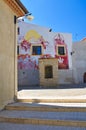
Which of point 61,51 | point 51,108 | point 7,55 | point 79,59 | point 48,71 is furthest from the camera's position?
point 79,59

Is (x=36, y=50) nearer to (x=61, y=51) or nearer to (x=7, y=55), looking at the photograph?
(x=61, y=51)

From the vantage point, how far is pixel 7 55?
27.1 feet

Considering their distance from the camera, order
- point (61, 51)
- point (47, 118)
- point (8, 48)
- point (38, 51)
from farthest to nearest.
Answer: point (61, 51), point (38, 51), point (8, 48), point (47, 118)

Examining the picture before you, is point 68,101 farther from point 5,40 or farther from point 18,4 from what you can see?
point 18,4

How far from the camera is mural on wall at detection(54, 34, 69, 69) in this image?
85.6 feet

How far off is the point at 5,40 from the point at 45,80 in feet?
43.7

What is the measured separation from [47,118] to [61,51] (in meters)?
20.3

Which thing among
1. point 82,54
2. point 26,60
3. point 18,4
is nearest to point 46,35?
point 26,60

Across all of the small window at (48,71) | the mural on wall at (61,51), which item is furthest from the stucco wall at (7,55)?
the mural on wall at (61,51)

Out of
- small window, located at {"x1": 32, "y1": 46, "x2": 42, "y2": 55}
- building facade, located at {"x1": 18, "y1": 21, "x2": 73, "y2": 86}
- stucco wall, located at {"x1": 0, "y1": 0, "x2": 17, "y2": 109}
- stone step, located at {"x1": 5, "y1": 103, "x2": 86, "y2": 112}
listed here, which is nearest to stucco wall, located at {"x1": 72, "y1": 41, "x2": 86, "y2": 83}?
building facade, located at {"x1": 18, "y1": 21, "x2": 73, "y2": 86}

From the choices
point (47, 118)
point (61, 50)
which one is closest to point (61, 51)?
point (61, 50)

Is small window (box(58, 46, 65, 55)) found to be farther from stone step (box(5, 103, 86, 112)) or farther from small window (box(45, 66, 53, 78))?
stone step (box(5, 103, 86, 112))

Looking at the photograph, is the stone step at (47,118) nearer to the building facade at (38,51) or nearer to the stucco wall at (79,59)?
the building facade at (38,51)

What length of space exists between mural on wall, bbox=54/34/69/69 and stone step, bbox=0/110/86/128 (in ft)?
62.9
